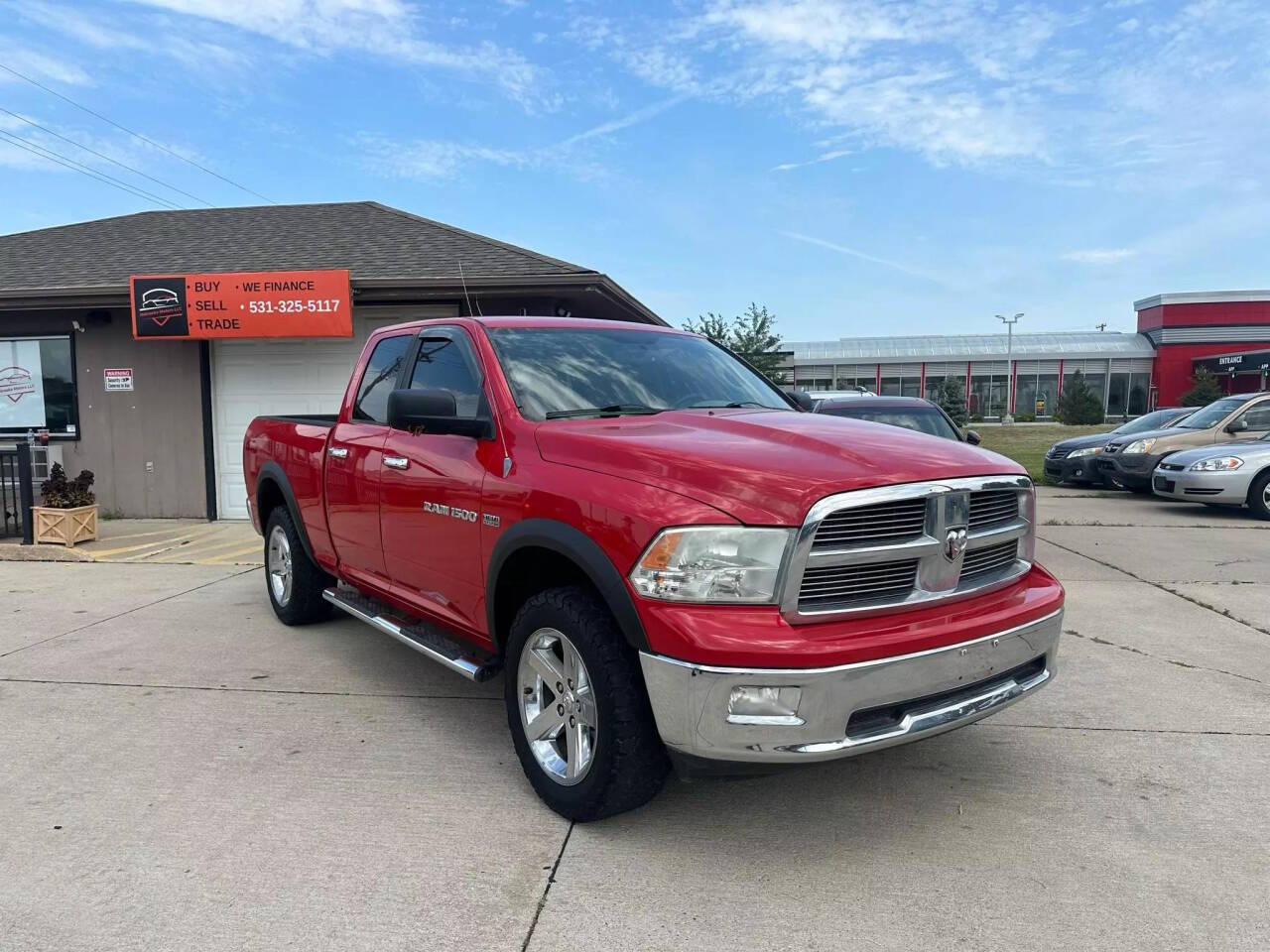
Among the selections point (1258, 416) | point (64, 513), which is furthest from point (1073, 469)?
point (64, 513)

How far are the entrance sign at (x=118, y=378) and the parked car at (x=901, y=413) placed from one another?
30.5 ft

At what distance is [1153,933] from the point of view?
2.47 metres

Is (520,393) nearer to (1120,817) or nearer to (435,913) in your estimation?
(435,913)

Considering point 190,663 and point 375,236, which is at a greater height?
point 375,236

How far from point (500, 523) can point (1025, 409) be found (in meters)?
57.9

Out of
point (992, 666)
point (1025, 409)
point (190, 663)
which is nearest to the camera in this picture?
point (992, 666)

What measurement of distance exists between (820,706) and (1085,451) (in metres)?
14.6

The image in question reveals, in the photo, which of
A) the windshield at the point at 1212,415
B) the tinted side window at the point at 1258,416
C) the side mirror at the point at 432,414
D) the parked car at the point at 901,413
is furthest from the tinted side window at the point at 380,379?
the tinted side window at the point at 1258,416

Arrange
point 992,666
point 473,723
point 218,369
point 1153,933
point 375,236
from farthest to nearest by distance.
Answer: point 375,236
point 218,369
point 473,723
point 992,666
point 1153,933

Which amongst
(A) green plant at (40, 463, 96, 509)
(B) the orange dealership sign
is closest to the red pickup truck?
(B) the orange dealership sign

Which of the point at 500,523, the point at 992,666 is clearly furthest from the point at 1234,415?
the point at 500,523

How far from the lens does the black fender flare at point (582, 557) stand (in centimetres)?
270

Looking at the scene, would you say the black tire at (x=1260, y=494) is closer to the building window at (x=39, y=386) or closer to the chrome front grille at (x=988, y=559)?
the chrome front grille at (x=988, y=559)

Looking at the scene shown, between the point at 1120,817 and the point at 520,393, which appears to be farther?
the point at 520,393
